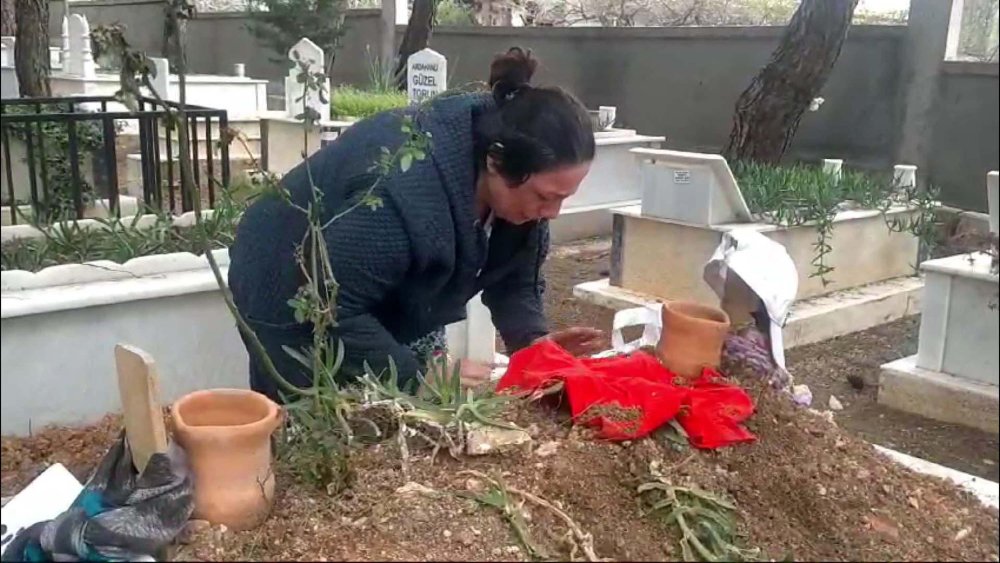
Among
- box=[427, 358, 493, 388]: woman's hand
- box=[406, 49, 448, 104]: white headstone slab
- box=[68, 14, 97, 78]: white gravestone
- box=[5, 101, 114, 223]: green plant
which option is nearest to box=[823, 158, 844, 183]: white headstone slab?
box=[427, 358, 493, 388]: woman's hand

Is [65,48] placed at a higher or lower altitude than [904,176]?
higher

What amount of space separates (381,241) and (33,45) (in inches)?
147

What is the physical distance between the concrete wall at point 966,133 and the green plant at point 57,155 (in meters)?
1.33

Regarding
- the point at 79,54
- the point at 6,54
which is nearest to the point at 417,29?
the point at 6,54

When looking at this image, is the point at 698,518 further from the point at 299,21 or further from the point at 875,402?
the point at 299,21

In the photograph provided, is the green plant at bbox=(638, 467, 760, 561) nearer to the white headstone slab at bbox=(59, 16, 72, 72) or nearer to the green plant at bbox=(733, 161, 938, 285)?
the green plant at bbox=(733, 161, 938, 285)

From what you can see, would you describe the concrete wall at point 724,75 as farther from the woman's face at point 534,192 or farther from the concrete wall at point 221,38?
the woman's face at point 534,192

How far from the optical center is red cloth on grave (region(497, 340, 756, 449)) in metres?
1.53

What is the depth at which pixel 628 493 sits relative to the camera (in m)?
1.46

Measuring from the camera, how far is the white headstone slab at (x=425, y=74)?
8.29 feet

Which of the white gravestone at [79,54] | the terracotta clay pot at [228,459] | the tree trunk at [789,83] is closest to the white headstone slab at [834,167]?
the tree trunk at [789,83]

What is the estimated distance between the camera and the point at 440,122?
5.35 ft

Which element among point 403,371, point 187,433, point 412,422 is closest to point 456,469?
point 412,422

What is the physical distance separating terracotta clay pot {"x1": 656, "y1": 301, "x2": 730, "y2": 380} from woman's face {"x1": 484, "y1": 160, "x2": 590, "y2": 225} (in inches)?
9.9
